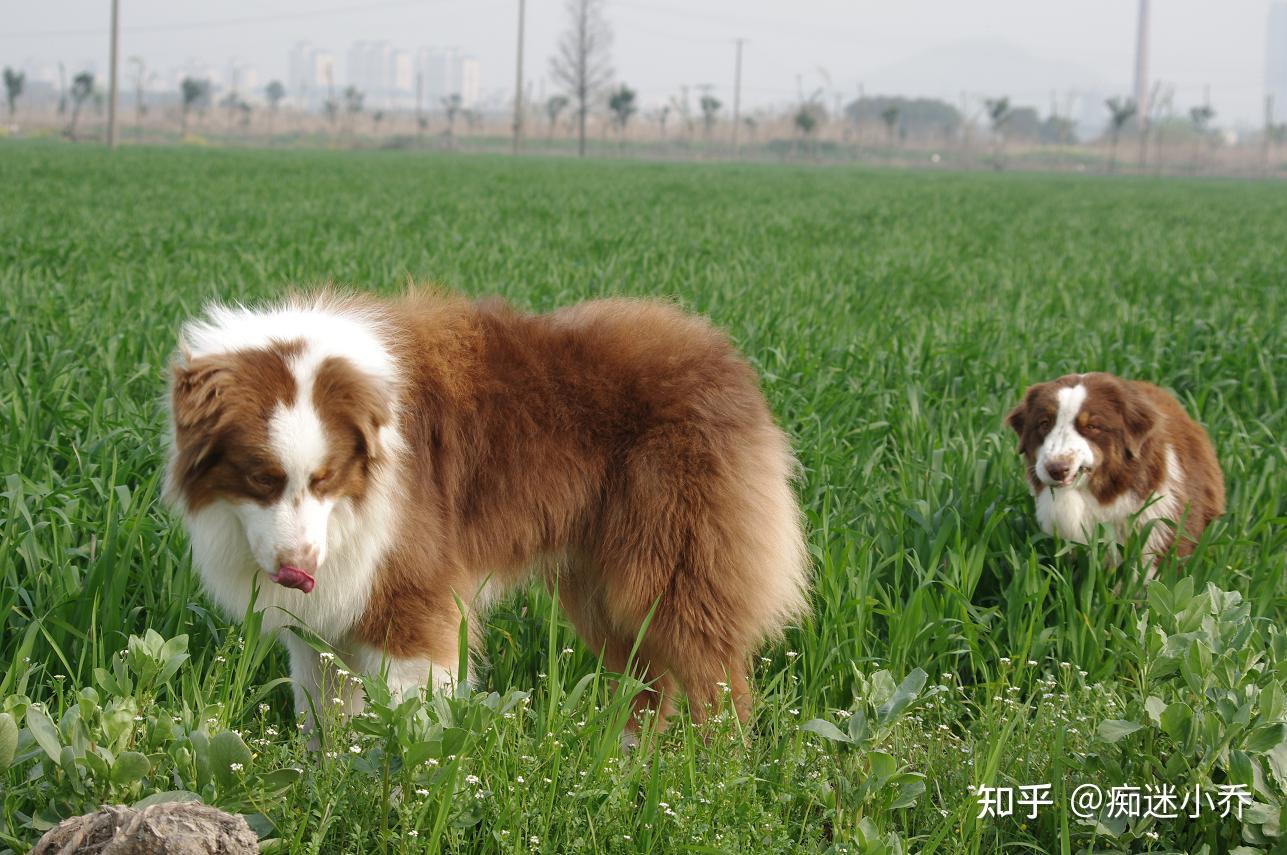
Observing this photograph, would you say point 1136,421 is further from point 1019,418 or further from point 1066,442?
point 1019,418

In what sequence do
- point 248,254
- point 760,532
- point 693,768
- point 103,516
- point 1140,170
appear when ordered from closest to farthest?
point 693,768 → point 760,532 → point 103,516 → point 248,254 → point 1140,170

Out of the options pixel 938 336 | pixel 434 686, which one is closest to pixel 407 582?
pixel 434 686

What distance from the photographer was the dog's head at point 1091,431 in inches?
148

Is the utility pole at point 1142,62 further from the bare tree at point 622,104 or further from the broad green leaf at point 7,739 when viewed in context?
the broad green leaf at point 7,739

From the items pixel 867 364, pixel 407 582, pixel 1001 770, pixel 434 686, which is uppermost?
pixel 867 364

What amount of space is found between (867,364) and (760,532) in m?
3.40

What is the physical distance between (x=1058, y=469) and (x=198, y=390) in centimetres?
272

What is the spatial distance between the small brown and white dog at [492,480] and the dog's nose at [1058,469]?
3.65ft

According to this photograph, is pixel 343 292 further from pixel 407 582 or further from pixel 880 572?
pixel 880 572

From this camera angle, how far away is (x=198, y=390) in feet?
7.93

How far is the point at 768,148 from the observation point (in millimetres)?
81312

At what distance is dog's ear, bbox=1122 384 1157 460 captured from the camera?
3809mm

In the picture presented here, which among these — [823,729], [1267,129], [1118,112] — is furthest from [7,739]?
[1267,129]

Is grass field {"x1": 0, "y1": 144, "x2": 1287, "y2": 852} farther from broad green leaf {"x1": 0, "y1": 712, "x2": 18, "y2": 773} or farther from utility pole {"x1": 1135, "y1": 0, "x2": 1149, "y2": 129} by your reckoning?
utility pole {"x1": 1135, "y1": 0, "x2": 1149, "y2": 129}
